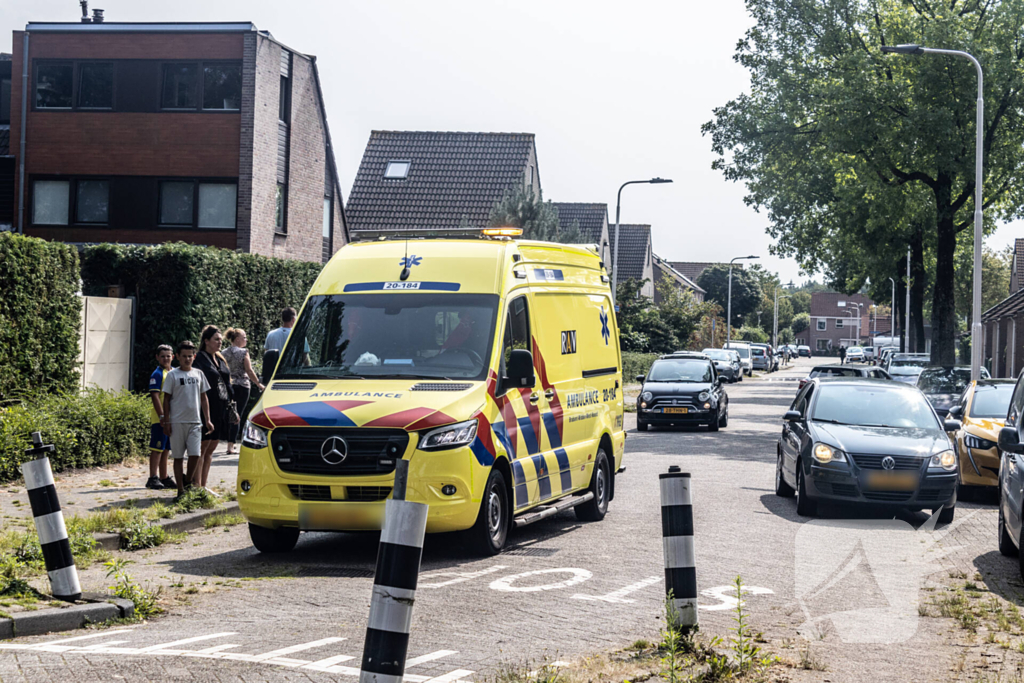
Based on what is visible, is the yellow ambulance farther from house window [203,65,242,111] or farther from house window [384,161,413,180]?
house window [384,161,413,180]

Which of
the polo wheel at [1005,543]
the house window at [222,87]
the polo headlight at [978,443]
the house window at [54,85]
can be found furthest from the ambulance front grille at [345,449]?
the house window at [54,85]

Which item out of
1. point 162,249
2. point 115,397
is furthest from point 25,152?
point 115,397

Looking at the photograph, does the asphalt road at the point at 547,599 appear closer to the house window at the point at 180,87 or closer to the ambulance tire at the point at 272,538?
the ambulance tire at the point at 272,538

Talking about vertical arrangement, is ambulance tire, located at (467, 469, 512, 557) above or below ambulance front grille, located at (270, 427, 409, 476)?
below

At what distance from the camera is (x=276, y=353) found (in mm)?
9641

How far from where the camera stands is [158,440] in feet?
39.4

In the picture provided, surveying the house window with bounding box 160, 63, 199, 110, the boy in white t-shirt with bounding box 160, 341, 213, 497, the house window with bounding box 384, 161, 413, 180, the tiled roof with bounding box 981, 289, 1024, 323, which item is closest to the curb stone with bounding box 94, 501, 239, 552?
the boy in white t-shirt with bounding box 160, 341, 213, 497

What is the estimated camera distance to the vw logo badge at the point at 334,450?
325 inches

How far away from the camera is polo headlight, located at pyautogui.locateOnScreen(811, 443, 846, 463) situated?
450 inches

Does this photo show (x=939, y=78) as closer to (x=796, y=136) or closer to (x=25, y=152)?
(x=796, y=136)

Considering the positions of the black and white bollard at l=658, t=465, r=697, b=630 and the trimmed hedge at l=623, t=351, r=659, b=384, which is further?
the trimmed hedge at l=623, t=351, r=659, b=384

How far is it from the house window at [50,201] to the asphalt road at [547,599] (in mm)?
21447

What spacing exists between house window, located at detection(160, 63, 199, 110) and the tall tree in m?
16.2

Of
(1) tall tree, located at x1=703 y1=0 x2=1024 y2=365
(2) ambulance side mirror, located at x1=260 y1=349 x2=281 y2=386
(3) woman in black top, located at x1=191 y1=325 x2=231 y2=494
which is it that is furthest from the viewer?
(1) tall tree, located at x1=703 y1=0 x2=1024 y2=365
